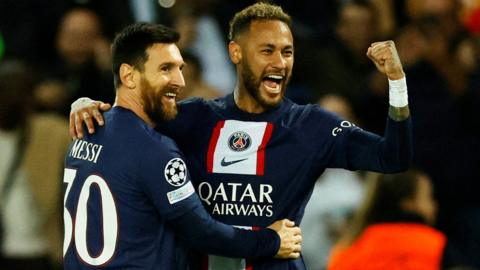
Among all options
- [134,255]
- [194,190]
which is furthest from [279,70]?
[134,255]

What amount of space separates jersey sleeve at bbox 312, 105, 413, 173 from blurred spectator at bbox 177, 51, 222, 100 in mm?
2847

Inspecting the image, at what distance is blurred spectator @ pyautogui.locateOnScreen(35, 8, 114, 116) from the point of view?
906cm

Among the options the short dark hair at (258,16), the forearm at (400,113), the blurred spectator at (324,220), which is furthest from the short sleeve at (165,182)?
the blurred spectator at (324,220)

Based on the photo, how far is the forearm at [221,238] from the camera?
18.4ft

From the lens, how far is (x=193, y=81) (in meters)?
8.76

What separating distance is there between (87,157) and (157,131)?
39 centimetres

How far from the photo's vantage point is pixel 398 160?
5.60 m

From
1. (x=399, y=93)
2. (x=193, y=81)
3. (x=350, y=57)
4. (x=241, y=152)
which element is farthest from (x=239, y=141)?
(x=350, y=57)

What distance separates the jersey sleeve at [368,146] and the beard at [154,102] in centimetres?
76

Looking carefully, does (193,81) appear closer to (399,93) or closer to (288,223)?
(288,223)

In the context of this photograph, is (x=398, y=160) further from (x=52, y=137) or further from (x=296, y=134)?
(x=52, y=137)

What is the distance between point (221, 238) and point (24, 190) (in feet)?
8.93

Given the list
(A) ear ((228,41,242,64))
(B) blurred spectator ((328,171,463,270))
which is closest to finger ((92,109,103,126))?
(A) ear ((228,41,242,64))

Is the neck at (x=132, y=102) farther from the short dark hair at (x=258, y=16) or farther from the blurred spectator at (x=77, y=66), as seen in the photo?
the blurred spectator at (x=77, y=66)
